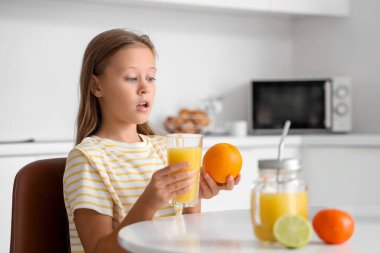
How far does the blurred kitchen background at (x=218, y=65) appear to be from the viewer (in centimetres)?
314

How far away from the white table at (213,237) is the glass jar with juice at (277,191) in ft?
0.18

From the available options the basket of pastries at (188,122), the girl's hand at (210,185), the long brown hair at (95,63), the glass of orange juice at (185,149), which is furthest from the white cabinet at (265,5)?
the glass of orange juice at (185,149)

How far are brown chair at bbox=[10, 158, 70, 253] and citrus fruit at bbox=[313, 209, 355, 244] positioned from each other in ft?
2.17

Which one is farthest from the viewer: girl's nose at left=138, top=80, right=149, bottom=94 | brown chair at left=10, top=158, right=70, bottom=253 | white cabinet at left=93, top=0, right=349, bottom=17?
white cabinet at left=93, top=0, right=349, bottom=17

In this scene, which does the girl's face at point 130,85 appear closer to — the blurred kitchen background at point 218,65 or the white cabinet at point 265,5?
the blurred kitchen background at point 218,65

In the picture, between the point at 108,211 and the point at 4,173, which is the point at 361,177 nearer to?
the point at 4,173

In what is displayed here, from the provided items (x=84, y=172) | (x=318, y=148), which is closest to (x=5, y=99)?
(x=318, y=148)

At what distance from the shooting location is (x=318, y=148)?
3416mm

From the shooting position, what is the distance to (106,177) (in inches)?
59.7

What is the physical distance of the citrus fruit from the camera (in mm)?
1091

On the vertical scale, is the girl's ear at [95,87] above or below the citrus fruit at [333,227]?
above

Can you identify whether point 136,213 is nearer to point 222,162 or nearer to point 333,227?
point 222,162

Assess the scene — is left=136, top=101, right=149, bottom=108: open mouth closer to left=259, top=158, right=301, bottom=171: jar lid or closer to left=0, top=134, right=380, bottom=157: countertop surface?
left=259, top=158, right=301, bottom=171: jar lid

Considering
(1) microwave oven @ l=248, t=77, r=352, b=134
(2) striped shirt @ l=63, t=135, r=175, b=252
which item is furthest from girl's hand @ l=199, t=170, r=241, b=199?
(1) microwave oven @ l=248, t=77, r=352, b=134
